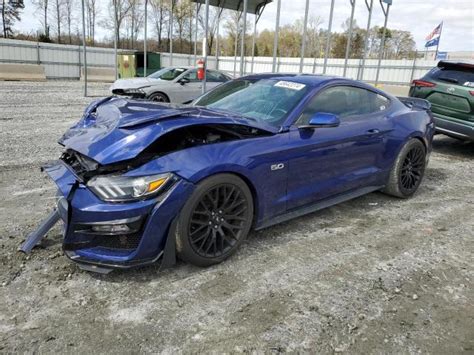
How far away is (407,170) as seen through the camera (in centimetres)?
497

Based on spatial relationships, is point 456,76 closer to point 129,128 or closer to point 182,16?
point 129,128

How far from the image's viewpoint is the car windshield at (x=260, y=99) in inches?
148

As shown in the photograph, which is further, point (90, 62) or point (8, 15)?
point (8, 15)

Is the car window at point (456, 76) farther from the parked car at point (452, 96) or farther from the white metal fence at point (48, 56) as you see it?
the white metal fence at point (48, 56)

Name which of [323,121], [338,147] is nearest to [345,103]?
[338,147]

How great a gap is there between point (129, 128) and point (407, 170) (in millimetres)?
3536

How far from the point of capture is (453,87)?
7.46 metres

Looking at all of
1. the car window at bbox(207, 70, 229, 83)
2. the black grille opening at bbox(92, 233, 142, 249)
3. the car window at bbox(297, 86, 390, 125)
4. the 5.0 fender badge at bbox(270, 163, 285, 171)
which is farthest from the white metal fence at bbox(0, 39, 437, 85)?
the black grille opening at bbox(92, 233, 142, 249)

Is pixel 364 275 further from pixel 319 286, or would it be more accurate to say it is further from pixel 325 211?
pixel 325 211

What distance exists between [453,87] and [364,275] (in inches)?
228

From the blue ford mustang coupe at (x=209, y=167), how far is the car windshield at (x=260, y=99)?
0.02 m

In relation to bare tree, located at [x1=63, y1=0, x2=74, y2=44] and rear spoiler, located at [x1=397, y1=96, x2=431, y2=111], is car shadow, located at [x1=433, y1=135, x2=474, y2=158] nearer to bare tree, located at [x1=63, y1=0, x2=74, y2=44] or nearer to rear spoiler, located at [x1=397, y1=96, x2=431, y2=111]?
rear spoiler, located at [x1=397, y1=96, x2=431, y2=111]

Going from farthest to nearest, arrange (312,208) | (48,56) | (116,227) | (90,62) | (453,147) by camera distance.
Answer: (90,62) < (48,56) < (453,147) < (312,208) < (116,227)

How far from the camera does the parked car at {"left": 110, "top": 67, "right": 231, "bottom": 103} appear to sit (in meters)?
12.2
